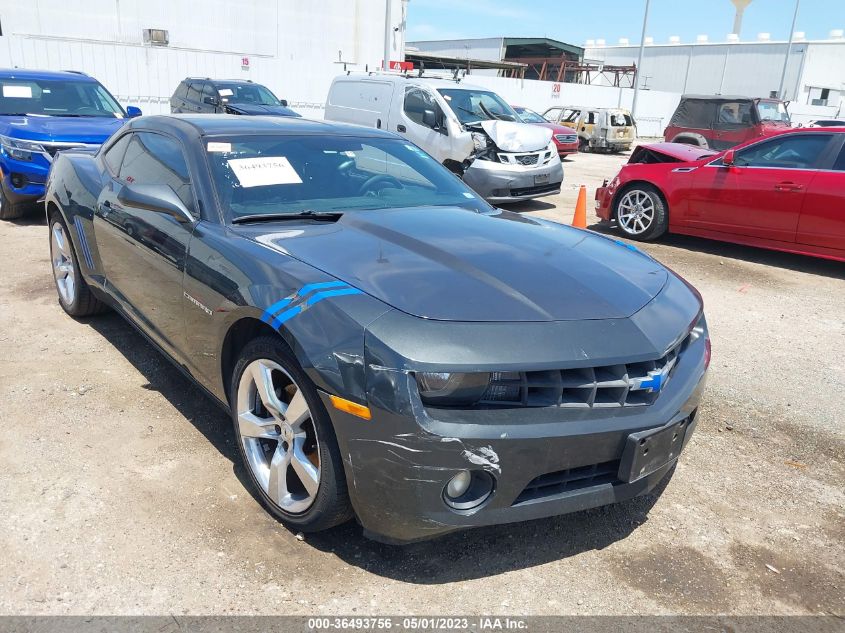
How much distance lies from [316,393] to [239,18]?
27.7 m

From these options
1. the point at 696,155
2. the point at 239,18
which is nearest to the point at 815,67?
the point at 239,18

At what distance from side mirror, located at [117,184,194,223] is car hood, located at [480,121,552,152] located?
24.7 feet

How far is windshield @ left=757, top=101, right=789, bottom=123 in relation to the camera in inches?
639

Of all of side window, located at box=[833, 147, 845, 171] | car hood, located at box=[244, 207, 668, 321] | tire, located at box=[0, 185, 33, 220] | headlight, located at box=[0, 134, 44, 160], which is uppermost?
side window, located at box=[833, 147, 845, 171]

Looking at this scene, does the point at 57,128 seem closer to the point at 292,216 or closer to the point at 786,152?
the point at 292,216

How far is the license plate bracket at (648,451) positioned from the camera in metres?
2.36

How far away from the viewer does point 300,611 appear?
2316mm

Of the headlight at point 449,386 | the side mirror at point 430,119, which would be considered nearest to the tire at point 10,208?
the side mirror at point 430,119

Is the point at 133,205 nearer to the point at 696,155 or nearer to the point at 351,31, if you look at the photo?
the point at 696,155

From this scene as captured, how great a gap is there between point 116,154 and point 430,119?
7020 mm

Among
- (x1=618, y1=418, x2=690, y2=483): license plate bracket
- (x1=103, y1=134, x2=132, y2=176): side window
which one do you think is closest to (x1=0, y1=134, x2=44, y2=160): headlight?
(x1=103, y1=134, x2=132, y2=176): side window

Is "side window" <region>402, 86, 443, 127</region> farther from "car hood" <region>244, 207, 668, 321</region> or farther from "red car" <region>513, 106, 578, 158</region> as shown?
"red car" <region>513, 106, 578, 158</region>

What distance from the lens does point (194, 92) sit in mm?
14578

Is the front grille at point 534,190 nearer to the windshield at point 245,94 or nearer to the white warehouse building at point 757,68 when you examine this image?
the windshield at point 245,94
